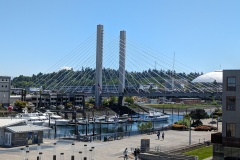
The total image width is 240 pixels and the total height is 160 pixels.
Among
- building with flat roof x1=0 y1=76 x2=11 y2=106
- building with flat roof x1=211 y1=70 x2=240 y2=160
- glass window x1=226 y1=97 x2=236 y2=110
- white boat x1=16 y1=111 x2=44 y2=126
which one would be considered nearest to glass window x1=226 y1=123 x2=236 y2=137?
building with flat roof x1=211 y1=70 x2=240 y2=160

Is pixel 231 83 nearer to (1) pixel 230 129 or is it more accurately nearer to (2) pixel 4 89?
(1) pixel 230 129

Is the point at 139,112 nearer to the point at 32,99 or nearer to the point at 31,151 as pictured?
the point at 32,99

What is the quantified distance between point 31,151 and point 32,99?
93381mm

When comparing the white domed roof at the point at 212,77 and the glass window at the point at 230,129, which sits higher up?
the white domed roof at the point at 212,77

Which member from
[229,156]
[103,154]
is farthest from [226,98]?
[103,154]

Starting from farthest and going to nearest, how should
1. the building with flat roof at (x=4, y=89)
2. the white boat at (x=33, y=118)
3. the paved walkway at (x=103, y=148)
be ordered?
the building with flat roof at (x=4, y=89)
the white boat at (x=33, y=118)
the paved walkway at (x=103, y=148)

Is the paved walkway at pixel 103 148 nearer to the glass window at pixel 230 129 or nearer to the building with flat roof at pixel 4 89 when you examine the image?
the glass window at pixel 230 129

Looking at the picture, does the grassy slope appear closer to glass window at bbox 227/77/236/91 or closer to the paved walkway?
the paved walkway

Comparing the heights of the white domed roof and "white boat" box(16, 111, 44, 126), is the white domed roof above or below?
above

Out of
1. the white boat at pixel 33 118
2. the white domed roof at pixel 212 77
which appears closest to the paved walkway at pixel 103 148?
the white boat at pixel 33 118

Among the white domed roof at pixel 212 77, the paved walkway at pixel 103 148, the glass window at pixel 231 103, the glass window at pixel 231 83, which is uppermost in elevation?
the white domed roof at pixel 212 77

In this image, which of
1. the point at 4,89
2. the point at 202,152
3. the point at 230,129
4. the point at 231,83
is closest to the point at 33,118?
the point at 4,89

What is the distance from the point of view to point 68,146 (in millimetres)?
38125

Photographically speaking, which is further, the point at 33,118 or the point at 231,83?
the point at 33,118
